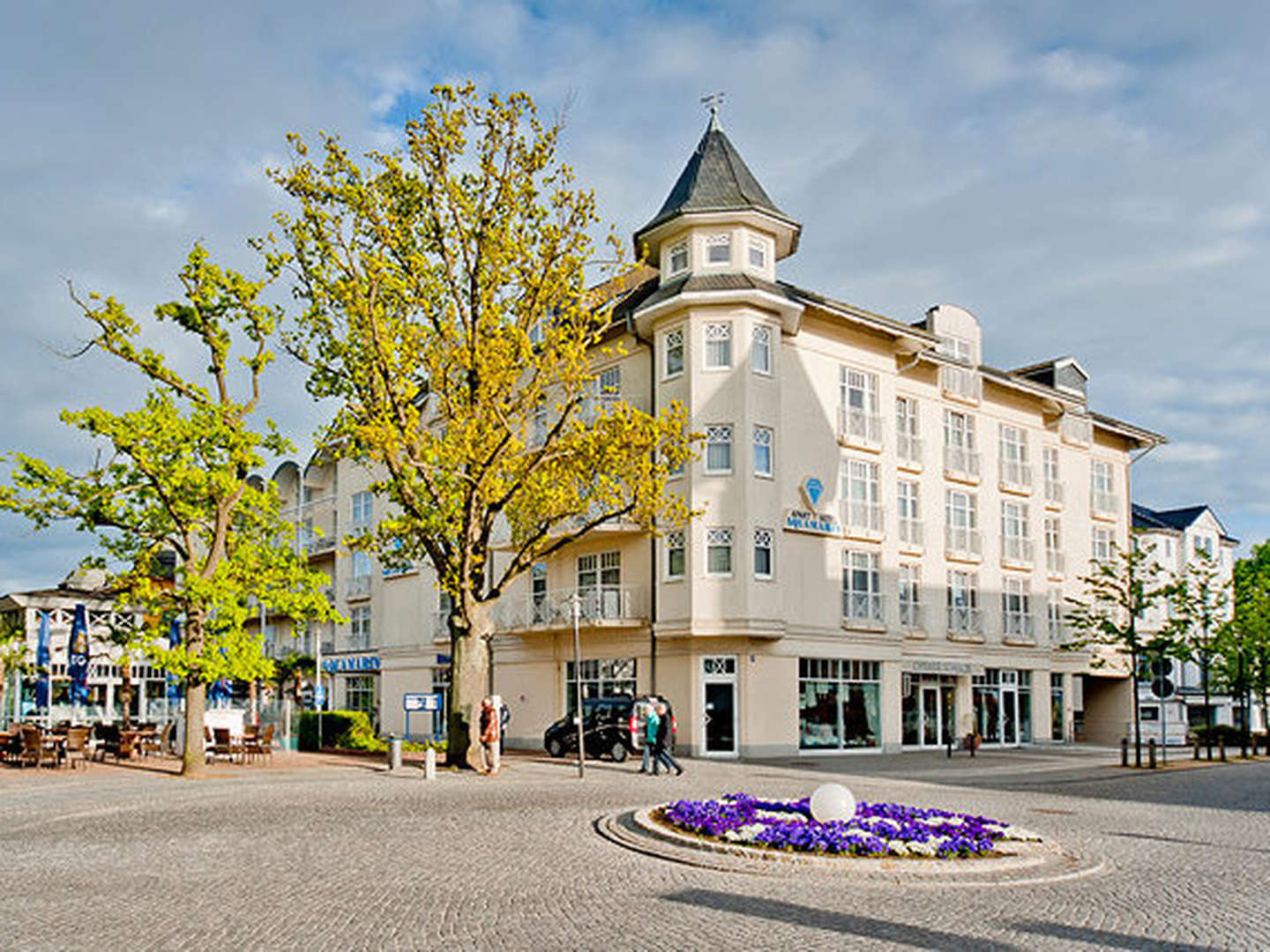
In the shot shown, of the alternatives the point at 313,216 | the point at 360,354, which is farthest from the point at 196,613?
the point at 313,216

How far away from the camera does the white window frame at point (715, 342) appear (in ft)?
115

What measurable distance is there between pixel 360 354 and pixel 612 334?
13157mm

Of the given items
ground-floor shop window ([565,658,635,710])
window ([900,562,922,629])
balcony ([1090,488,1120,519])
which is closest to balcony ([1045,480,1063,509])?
balcony ([1090,488,1120,519])

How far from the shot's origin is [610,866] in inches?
492

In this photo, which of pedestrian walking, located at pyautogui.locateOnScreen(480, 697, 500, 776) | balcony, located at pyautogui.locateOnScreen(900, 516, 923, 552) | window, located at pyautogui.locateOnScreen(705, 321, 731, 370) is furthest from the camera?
balcony, located at pyautogui.locateOnScreen(900, 516, 923, 552)

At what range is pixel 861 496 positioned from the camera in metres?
38.6

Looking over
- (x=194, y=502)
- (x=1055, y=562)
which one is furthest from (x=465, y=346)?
(x=1055, y=562)

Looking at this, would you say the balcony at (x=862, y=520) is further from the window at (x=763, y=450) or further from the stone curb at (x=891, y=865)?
the stone curb at (x=891, y=865)

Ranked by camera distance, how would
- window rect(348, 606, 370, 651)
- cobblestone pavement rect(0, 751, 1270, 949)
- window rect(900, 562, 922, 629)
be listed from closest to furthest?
cobblestone pavement rect(0, 751, 1270, 949), window rect(900, 562, 922, 629), window rect(348, 606, 370, 651)

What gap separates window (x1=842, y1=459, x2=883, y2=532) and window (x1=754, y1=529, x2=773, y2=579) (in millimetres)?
3804

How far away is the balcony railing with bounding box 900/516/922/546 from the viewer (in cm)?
4016

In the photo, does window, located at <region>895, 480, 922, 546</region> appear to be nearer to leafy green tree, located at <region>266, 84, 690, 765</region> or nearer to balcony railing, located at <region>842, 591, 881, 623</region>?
balcony railing, located at <region>842, 591, 881, 623</region>

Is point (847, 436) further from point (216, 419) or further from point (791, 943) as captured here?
point (791, 943)

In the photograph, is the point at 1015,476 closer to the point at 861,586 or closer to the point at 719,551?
the point at 861,586
